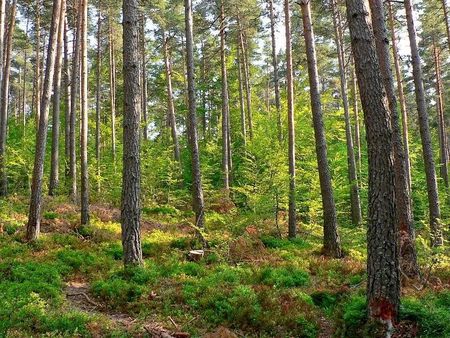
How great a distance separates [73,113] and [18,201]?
473 centimetres

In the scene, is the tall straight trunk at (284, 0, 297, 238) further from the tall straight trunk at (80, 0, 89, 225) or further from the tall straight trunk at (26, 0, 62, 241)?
the tall straight trunk at (26, 0, 62, 241)

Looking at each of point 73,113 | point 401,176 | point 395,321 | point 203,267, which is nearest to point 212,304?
point 203,267

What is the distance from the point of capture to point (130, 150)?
806 cm

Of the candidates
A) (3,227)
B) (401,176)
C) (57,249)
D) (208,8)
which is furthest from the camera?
(208,8)

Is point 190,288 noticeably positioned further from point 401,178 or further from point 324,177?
point 324,177

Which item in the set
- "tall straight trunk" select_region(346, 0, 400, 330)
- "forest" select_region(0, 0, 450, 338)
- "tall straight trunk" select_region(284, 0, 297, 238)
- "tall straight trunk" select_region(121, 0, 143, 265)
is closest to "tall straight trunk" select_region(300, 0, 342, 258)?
"forest" select_region(0, 0, 450, 338)

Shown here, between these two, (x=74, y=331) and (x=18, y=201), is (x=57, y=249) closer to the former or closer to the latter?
(x=74, y=331)

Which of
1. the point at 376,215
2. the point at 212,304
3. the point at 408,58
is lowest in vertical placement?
the point at 212,304

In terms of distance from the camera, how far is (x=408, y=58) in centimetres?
1361

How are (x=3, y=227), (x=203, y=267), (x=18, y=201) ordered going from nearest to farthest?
(x=203, y=267)
(x=3, y=227)
(x=18, y=201)

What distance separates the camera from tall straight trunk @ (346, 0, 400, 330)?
516 cm

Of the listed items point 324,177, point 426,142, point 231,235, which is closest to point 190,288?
point 231,235

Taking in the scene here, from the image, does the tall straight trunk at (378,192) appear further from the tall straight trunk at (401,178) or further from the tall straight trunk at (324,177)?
the tall straight trunk at (324,177)

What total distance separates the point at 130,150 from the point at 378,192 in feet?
17.9
